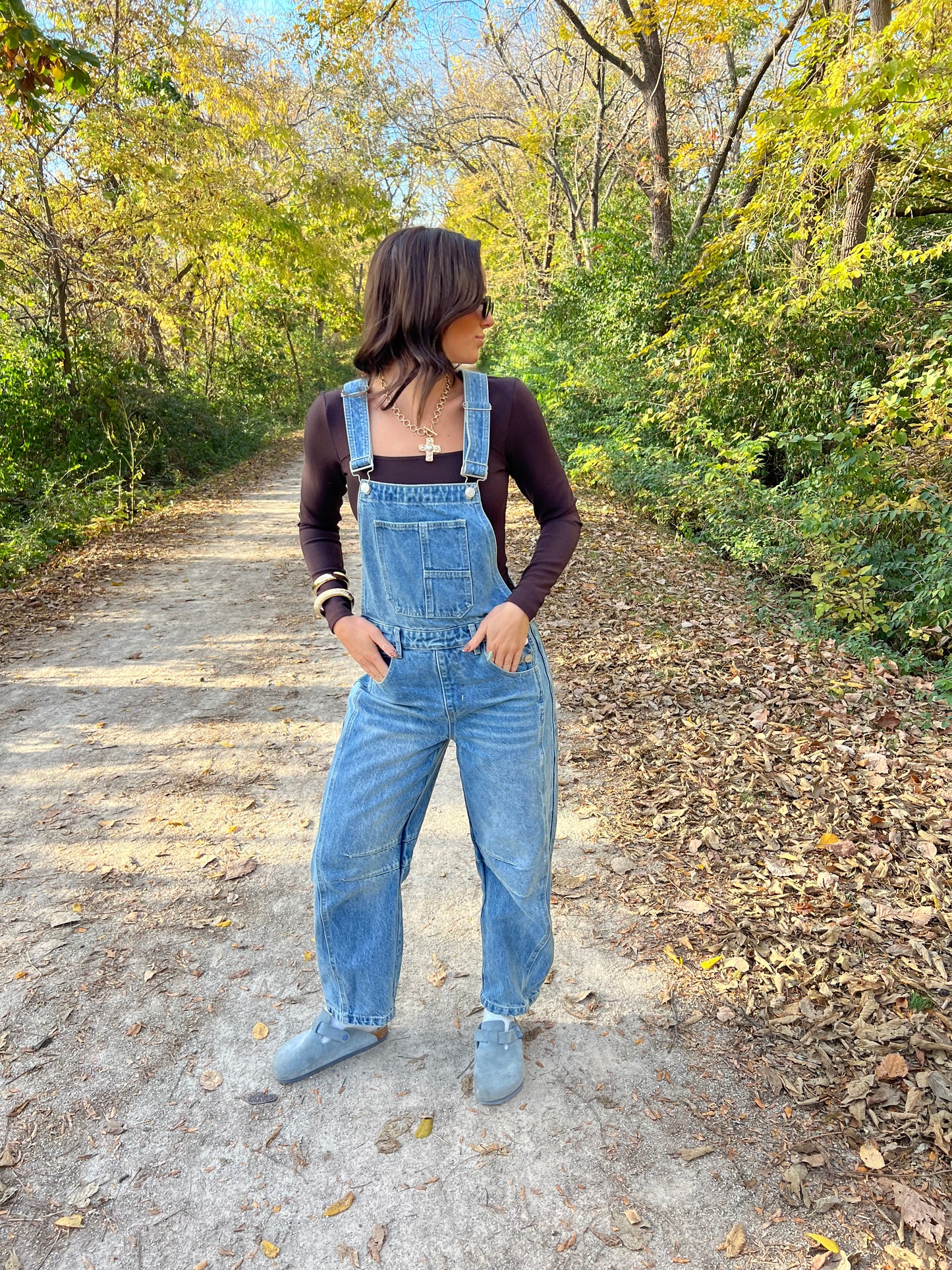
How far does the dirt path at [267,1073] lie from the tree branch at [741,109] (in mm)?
9242

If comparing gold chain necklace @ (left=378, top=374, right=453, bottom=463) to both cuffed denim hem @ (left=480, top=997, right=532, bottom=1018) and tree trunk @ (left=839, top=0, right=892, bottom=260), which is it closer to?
cuffed denim hem @ (left=480, top=997, right=532, bottom=1018)

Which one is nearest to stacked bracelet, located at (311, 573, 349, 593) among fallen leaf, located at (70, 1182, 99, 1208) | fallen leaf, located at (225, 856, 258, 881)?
fallen leaf, located at (70, 1182, 99, 1208)

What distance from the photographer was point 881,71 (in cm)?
484

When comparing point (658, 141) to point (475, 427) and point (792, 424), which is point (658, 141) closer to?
point (792, 424)

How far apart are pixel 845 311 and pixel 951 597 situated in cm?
312

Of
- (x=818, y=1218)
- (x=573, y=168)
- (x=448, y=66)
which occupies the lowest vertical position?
(x=818, y=1218)

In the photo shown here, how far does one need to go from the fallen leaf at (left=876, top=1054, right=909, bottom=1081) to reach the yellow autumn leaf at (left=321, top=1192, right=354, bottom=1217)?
1.50 meters

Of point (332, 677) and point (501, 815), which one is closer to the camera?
point (501, 815)

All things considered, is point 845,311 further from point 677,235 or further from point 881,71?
point 677,235

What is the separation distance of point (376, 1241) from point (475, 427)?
192 cm

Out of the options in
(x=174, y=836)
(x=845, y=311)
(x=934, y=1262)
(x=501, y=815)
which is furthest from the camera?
(x=845, y=311)

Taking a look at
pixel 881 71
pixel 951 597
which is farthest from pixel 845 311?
pixel 951 597

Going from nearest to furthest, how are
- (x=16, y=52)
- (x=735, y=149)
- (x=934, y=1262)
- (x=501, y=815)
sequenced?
(x=934, y=1262) → (x=501, y=815) → (x=16, y=52) → (x=735, y=149)

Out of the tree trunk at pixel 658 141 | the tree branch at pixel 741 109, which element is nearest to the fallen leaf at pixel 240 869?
the tree trunk at pixel 658 141
